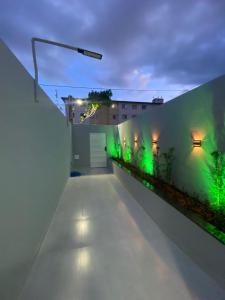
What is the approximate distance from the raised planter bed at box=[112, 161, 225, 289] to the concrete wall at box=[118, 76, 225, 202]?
704 mm

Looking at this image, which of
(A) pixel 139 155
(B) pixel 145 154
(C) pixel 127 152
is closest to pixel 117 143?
(C) pixel 127 152

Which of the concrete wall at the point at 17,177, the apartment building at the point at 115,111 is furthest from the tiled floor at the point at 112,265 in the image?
the apartment building at the point at 115,111

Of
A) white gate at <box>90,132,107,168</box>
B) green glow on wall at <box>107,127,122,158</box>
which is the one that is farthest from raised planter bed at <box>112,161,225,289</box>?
white gate at <box>90,132,107,168</box>

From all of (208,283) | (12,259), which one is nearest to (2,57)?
(12,259)

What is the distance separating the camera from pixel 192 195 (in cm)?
309

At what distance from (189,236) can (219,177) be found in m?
0.94

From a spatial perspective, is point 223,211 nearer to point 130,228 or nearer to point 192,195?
point 192,195

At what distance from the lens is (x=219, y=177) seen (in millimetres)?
2365

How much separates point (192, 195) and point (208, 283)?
158 cm

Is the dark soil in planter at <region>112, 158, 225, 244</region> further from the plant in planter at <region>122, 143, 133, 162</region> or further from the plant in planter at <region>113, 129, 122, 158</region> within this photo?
the plant in planter at <region>113, 129, 122, 158</region>

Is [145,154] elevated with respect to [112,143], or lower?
lower

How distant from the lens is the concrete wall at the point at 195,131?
2525mm

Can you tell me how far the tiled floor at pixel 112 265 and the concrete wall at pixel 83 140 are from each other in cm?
618

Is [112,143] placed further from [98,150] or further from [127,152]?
[127,152]
